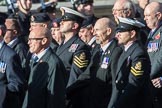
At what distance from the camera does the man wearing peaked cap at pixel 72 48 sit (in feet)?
26.5

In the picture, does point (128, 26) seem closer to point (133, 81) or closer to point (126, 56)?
point (126, 56)

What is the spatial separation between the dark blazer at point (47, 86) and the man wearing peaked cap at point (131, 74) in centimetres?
75

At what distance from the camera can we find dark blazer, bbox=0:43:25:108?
7.01 m

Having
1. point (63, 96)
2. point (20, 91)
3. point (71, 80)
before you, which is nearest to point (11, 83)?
point (20, 91)

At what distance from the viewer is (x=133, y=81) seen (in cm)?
730

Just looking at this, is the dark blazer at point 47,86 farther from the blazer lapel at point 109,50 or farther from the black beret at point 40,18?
the black beret at point 40,18

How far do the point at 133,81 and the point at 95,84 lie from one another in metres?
0.75

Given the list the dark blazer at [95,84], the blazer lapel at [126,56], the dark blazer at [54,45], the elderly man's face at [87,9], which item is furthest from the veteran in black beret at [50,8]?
the blazer lapel at [126,56]

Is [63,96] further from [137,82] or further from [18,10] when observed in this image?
[18,10]

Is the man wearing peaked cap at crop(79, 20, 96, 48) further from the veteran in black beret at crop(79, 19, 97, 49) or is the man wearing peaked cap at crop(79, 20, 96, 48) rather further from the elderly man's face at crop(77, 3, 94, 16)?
the elderly man's face at crop(77, 3, 94, 16)

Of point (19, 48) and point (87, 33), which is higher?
point (87, 33)

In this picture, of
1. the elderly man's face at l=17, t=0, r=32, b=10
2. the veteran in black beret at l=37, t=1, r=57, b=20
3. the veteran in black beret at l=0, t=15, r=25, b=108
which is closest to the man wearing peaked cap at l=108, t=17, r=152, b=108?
the veteran in black beret at l=0, t=15, r=25, b=108

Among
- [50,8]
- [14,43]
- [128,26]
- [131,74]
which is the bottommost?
[50,8]

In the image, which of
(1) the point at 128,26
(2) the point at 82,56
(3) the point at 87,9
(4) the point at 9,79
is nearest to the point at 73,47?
(2) the point at 82,56
